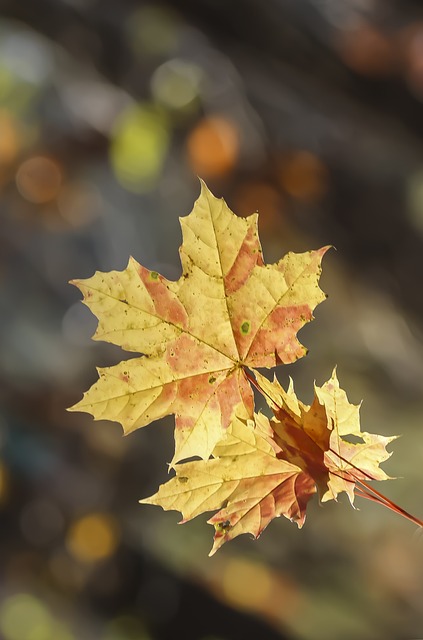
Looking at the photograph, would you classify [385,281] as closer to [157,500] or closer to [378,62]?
[378,62]

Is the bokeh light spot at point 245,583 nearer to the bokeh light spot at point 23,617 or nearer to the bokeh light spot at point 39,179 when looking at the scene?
the bokeh light spot at point 23,617

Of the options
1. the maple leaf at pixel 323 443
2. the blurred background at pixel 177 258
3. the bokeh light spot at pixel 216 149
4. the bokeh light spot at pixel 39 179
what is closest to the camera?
the maple leaf at pixel 323 443

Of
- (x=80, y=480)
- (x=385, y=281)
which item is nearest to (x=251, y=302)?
(x=385, y=281)

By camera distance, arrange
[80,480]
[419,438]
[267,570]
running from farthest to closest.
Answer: [80,480], [267,570], [419,438]

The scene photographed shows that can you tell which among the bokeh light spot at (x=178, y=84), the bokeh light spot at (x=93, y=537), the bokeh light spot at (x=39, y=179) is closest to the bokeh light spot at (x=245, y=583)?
the bokeh light spot at (x=93, y=537)

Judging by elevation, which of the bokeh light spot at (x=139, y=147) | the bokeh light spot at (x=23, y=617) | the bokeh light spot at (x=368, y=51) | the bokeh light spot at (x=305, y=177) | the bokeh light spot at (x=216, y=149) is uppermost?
the bokeh light spot at (x=368, y=51)

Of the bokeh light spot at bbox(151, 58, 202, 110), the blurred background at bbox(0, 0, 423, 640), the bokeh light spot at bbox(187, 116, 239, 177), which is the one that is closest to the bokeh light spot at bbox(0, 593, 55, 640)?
the blurred background at bbox(0, 0, 423, 640)

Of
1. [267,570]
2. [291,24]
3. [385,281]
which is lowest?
[267,570]

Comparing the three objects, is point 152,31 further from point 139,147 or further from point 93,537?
point 93,537
